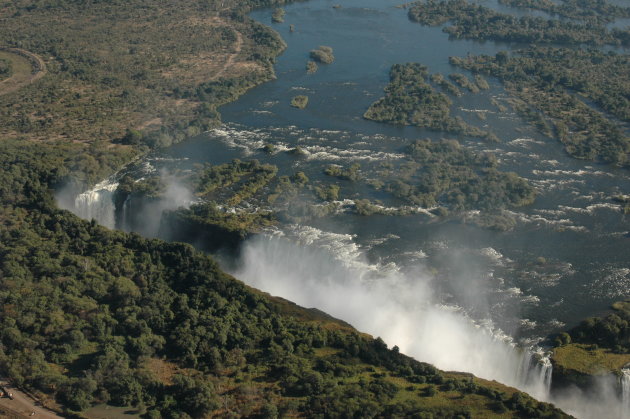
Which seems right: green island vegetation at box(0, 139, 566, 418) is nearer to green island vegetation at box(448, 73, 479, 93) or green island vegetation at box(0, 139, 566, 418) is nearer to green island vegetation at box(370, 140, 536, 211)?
green island vegetation at box(370, 140, 536, 211)

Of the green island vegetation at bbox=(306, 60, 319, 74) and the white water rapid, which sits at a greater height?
the green island vegetation at bbox=(306, 60, 319, 74)

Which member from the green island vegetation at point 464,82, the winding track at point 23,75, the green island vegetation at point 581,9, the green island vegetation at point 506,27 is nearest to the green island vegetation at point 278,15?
the green island vegetation at point 506,27

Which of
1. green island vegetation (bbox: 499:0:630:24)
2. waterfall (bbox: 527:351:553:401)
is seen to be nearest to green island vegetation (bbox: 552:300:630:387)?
waterfall (bbox: 527:351:553:401)

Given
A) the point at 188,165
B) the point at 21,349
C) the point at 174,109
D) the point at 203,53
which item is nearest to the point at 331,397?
the point at 21,349

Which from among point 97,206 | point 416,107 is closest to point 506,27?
point 416,107

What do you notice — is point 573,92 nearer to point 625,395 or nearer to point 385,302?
point 385,302

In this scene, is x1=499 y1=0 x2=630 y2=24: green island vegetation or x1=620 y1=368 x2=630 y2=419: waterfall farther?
x1=499 y1=0 x2=630 y2=24: green island vegetation

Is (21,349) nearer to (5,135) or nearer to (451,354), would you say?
(451,354)
